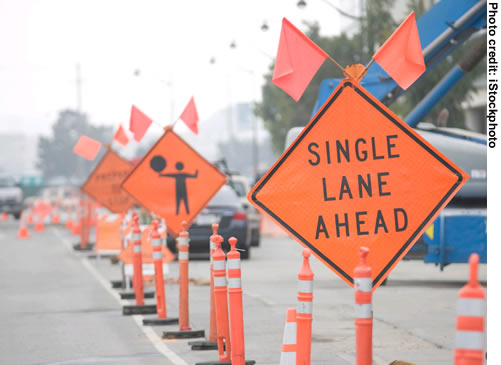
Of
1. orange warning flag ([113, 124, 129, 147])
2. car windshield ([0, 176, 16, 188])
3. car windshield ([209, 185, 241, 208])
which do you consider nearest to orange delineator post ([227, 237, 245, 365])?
orange warning flag ([113, 124, 129, 147])

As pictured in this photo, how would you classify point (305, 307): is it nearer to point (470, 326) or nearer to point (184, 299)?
point (470, 326)

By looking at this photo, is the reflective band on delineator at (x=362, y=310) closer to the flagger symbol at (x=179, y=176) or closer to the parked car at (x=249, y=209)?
the flagger symbol at (x=179, y=176)

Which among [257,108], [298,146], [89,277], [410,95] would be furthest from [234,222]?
[257,108]

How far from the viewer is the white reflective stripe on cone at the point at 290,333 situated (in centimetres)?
774

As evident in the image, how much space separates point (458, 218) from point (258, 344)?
633 cm

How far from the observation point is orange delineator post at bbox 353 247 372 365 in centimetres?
676

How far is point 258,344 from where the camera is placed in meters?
11.2

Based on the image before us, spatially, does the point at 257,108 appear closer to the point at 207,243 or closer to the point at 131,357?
the point at 207,243

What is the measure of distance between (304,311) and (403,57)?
2.05 meters

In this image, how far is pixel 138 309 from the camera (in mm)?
14164

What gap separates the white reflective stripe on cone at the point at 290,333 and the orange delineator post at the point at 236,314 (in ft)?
3.34

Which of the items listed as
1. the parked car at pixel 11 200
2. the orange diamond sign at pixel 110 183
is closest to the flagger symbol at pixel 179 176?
the orange diamond sign at pixel 110 183

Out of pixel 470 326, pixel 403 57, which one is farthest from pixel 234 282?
pixel 470 326

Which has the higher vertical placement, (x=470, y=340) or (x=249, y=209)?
(x=470, y=340)
